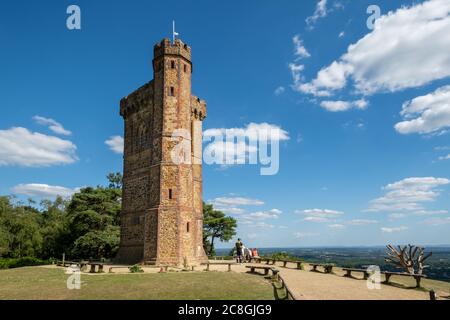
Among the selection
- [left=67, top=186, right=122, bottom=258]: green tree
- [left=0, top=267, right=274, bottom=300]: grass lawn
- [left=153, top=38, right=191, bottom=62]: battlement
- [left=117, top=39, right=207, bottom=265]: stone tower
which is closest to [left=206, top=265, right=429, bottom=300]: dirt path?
[left=0, top=267, right=274, bottom=300]: grass lawn

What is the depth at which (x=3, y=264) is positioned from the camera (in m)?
27.3

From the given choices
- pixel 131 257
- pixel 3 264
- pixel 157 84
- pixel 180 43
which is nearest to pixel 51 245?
pixel 3 264

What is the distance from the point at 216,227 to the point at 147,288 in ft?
101

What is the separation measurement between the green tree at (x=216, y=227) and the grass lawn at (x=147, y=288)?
88.1 feet

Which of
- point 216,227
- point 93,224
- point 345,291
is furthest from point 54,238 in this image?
point 345,291

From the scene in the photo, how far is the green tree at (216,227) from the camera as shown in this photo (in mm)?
43844

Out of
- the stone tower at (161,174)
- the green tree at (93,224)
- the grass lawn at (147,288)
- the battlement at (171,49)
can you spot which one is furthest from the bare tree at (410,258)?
the green tree at (93,224)

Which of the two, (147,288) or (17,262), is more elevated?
(147,288)

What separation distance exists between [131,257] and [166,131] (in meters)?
9.82

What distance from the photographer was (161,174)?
2462 cm

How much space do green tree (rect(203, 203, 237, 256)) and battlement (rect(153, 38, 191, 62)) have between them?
2254 centimetres

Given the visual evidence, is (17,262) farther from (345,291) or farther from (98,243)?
(345,291)
